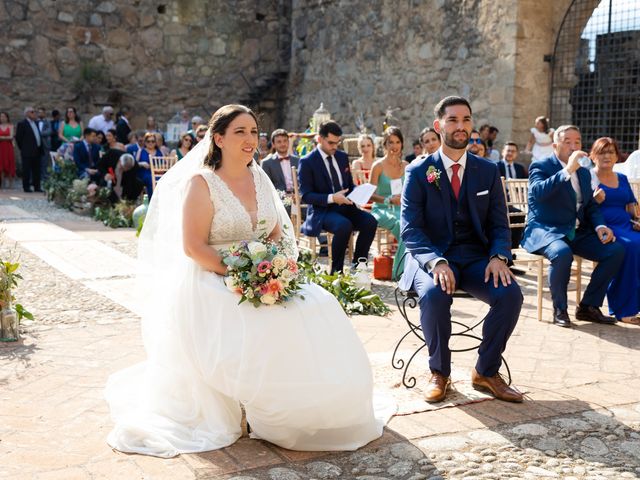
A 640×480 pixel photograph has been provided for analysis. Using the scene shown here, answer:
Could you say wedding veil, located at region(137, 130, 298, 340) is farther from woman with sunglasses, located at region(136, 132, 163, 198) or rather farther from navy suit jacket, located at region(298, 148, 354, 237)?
woman with sunglasses, located at region(136, 132, 163, 198)

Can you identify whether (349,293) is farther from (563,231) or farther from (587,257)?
(587,257)

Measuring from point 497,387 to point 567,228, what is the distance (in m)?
2.38

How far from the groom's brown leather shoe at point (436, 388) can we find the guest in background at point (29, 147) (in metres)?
13.2

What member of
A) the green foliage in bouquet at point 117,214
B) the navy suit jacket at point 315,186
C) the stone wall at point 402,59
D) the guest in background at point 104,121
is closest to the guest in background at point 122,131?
the guest in background at point 104,121

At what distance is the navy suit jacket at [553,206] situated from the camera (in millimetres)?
5988

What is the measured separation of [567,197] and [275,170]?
3.85 meters

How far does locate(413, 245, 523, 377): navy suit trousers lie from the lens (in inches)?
157

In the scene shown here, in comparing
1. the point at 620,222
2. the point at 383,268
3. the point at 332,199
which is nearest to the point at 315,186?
the point at 332,199

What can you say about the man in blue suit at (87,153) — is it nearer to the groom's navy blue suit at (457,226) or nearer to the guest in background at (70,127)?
the guest in background at (70,127)

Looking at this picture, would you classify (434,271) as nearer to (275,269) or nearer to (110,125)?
(275,269)

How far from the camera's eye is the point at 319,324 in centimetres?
352

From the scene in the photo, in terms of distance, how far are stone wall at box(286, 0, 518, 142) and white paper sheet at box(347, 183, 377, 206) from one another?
5669 mm

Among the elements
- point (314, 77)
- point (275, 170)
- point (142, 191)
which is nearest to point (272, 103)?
point (314, 77)

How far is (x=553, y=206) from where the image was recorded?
606cm
